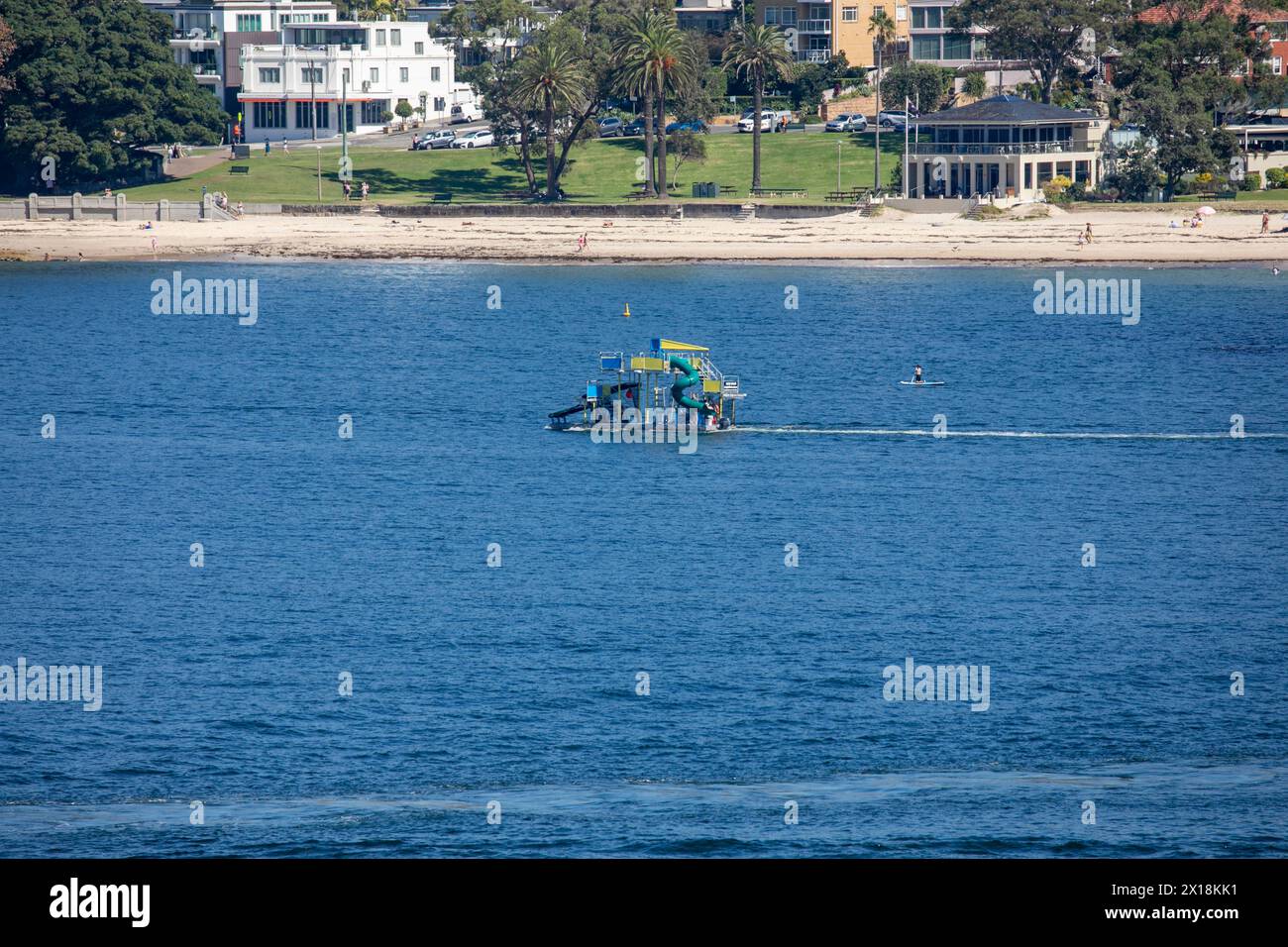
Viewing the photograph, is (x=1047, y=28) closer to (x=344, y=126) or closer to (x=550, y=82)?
(x=550, y=82)

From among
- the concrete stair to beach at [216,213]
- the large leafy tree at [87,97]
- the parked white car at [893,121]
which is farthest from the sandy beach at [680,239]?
the parked white car at [893,121]

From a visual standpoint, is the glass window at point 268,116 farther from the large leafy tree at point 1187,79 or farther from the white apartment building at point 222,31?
the large leafy tree at point 1187,79

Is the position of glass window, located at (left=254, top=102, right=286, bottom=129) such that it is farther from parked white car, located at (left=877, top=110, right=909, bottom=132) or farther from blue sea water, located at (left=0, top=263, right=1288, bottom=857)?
blue sea water, located at (left=0, top=263, right=1288, bottom=857)

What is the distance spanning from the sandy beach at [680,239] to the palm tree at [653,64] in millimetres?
10845

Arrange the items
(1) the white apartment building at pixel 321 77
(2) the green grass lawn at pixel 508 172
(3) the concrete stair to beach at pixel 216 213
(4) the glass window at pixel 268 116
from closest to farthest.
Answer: (3) the concrete stair to beach at pixel 216 213
(2) the green grass lawn at pixel 508 172
(1) the white apartment building at pixel 321 77
(4) the glass window at pixel 268 116

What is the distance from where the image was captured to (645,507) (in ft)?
227

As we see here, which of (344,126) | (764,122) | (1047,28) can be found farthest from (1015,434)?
(344,126)

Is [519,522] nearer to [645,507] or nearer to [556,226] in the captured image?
[645,507]

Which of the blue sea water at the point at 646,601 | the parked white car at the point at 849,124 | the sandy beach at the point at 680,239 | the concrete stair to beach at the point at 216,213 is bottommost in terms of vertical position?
the blue sea water at the point at 646,601

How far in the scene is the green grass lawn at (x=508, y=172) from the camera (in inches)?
6339

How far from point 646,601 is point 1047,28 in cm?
13090

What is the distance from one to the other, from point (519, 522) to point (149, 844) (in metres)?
34.8

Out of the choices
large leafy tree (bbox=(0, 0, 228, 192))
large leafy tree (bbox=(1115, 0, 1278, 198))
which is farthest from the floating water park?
large leafy tree (bbox=(0, 0, 228, 192))
